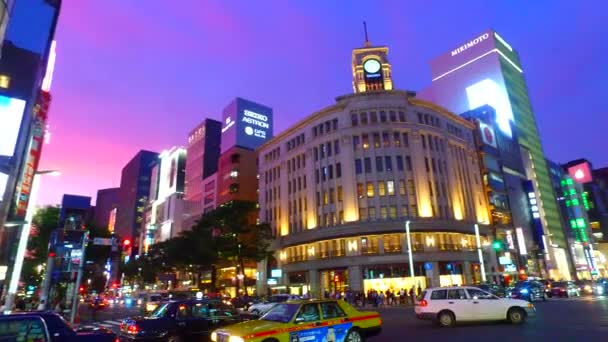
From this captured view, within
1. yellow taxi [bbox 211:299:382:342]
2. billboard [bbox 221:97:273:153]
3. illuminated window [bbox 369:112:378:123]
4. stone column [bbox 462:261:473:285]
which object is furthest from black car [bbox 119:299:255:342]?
billboard [bbox 221:97:273:153]

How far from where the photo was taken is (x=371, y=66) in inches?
2559

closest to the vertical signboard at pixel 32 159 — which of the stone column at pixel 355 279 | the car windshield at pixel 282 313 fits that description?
the car windshield at pixel 282 313

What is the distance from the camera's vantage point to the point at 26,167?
36656 mm

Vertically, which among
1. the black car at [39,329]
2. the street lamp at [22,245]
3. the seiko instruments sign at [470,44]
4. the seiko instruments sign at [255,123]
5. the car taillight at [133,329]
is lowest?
the car taillight at [133,329]

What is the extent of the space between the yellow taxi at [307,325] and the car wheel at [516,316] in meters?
8.22

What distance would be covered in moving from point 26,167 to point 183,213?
259 feet

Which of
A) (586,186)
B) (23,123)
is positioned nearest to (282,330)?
(23,123)

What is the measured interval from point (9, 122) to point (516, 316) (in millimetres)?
35066

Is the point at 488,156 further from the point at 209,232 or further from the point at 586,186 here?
the point at 586,186

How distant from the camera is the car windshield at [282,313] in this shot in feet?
33.7

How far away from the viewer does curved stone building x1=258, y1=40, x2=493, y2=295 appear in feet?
161

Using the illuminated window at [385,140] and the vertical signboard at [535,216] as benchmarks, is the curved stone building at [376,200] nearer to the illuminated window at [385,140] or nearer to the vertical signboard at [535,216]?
the illuminated window at [385,140]

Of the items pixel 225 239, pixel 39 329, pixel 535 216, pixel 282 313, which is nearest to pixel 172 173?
pixel 225 239

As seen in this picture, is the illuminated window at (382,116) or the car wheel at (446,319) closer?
the car wheel at (446,319)
